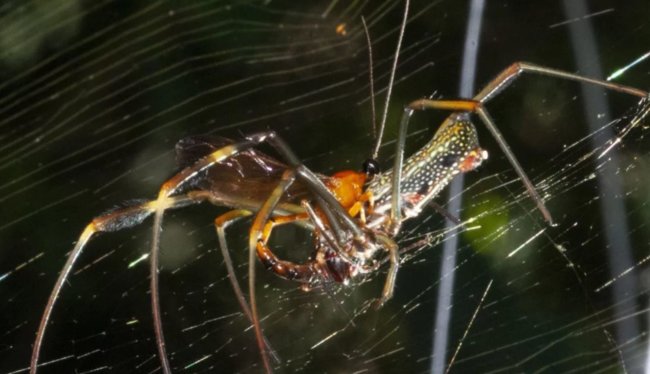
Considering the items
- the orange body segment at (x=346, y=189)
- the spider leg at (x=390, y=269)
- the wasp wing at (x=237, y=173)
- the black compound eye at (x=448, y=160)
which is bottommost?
the spider leg at (x=390, y=269)

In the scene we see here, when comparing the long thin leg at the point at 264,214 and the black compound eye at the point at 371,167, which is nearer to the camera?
the long thin leg at the point at 264,214

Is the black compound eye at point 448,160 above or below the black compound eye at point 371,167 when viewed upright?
below

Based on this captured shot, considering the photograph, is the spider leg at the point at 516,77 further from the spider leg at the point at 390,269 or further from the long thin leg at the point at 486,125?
the spider leg at the point at 390,269

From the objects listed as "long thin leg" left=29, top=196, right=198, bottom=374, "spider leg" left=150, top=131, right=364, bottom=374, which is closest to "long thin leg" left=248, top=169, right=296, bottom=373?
"spider leg" left=150, top=131, right=364, bottom=374

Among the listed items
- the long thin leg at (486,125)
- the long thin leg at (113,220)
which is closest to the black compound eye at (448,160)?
the long thin leg at (486,125)

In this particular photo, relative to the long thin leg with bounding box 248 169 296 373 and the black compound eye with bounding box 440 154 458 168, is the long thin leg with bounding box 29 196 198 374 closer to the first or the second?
the long thin leg with bounding box 248 169 296 373
